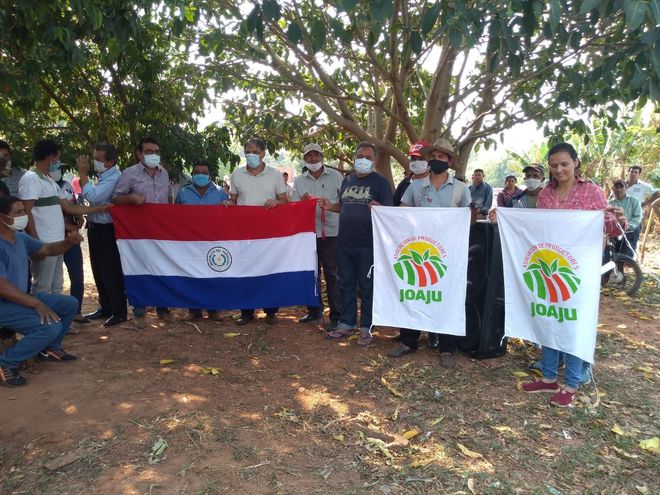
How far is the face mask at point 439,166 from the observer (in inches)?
170

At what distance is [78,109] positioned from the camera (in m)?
7.01

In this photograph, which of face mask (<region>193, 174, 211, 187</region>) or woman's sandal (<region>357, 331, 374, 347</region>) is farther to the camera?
face mask (<region>193, 174, 211, 187</region>)

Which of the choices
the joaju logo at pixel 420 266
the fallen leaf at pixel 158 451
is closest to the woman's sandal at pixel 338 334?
the joaju logo at pixel 420 266

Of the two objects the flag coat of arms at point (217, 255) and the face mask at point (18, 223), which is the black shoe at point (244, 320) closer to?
the flag coat of arms at point (217, 255)

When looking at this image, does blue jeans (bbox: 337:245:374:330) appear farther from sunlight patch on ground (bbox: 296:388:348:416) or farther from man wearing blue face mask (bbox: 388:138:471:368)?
sunlight patch on ground (bbox: 296:388:348:416)

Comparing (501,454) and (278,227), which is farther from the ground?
(278,227)

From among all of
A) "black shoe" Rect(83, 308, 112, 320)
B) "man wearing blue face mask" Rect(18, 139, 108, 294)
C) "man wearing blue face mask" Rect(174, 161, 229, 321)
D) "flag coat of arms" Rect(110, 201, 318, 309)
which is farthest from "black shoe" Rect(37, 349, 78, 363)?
"man wearing blue face mask" Rect(174, 161, 229, 321)

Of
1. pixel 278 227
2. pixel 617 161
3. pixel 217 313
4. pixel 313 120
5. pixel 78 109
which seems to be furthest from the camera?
pixel 617 161

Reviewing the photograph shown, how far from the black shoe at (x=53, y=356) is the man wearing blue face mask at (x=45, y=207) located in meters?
0.77

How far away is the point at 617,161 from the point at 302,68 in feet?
42.8

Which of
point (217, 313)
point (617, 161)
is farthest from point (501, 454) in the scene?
point (617, 161)

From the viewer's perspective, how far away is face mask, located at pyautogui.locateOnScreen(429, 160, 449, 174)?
4.32 metres

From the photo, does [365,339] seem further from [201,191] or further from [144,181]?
[144,181]

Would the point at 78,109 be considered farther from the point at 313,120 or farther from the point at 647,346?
the point at 647,346
